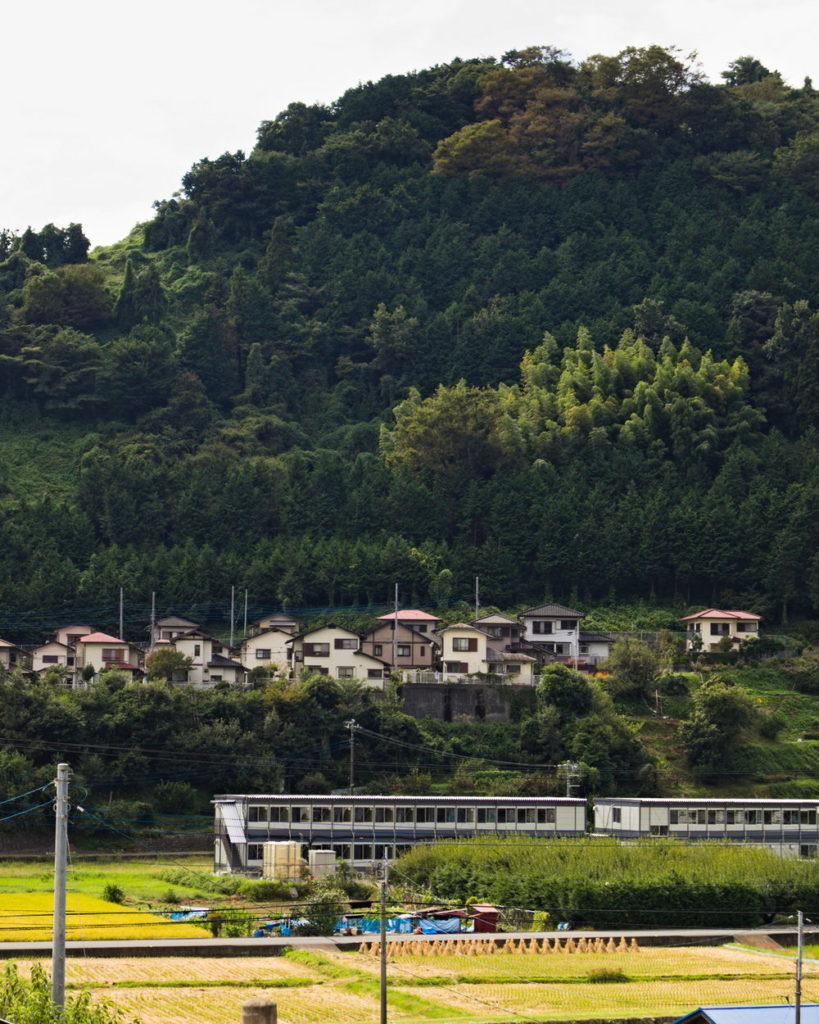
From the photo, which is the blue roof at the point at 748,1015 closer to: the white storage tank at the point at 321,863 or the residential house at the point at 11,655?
the white storage tank at the point at 321,863

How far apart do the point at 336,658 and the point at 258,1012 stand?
48463mm

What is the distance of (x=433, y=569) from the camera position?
281 ft

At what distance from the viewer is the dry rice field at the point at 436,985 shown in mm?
35781

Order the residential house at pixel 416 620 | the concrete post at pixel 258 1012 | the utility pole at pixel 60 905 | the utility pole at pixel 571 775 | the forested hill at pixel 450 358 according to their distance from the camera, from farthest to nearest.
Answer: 1. the forested hill at pixel 450 358
2. the residential house at pixel 416 620
3. the utility pole at pixel 571 775
4. the utility pole at pixel 60 905
5. the concrete post at pixel 258 1012

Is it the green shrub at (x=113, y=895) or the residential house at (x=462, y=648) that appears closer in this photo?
the green shrub at (x=113, y=895)

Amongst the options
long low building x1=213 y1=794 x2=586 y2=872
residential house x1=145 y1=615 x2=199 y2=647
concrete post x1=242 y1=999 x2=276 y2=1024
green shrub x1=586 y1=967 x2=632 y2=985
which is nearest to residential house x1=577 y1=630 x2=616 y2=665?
residential house x1=145 y1=615 x2=199 y2=647

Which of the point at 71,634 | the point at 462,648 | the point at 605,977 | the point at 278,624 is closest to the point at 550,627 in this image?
the point at 462,648

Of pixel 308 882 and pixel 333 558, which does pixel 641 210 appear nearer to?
pixel 333 558

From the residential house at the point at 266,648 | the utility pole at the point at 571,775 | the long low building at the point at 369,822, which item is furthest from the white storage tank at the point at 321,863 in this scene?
the residential house at the point at 266,648

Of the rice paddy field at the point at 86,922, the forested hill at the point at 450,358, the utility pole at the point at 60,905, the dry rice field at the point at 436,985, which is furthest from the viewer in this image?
the forested hill at the point at 450,358

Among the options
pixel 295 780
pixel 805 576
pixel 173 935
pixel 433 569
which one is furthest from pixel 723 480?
pixel 173 935

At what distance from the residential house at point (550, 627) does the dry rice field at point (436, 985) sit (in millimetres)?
36987

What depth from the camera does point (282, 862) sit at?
54.2m

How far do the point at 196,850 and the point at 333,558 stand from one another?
26.1 m
